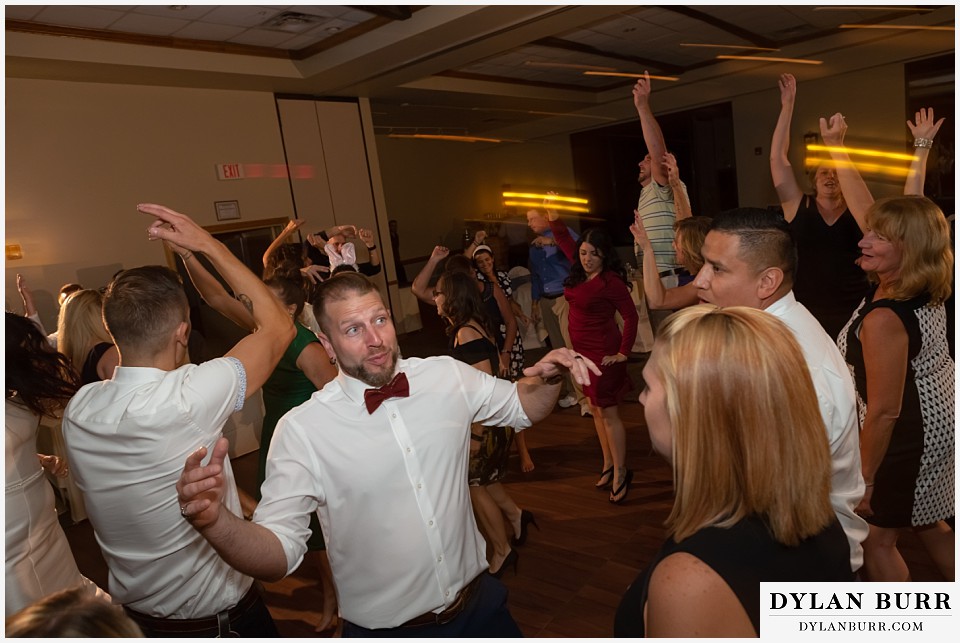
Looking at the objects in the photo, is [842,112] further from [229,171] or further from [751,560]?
[751,560]

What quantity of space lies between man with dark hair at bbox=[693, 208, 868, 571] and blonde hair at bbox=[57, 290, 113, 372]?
2.63 m

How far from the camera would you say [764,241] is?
6.20ft

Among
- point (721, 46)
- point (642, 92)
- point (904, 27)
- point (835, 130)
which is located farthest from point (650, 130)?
point (904, 27)

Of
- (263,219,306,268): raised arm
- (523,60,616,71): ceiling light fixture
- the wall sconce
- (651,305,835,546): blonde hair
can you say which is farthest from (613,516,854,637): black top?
the wall sconce

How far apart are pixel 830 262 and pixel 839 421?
193 centimetres

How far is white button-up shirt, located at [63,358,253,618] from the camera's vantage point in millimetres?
1634

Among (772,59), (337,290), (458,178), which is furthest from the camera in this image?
(458,178)

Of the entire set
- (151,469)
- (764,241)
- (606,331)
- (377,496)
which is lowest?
(606,331)

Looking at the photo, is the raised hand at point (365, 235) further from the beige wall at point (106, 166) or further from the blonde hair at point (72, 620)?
the blonde hair at point (72, 620)

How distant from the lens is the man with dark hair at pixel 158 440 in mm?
1643

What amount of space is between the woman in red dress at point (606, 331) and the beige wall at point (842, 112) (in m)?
5.90

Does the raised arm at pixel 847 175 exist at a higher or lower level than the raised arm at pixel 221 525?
higher

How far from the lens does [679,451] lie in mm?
1151

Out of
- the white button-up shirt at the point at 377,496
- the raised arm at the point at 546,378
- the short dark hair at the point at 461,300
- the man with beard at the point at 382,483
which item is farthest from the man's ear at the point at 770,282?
the short dark hair at the point at 461,300
